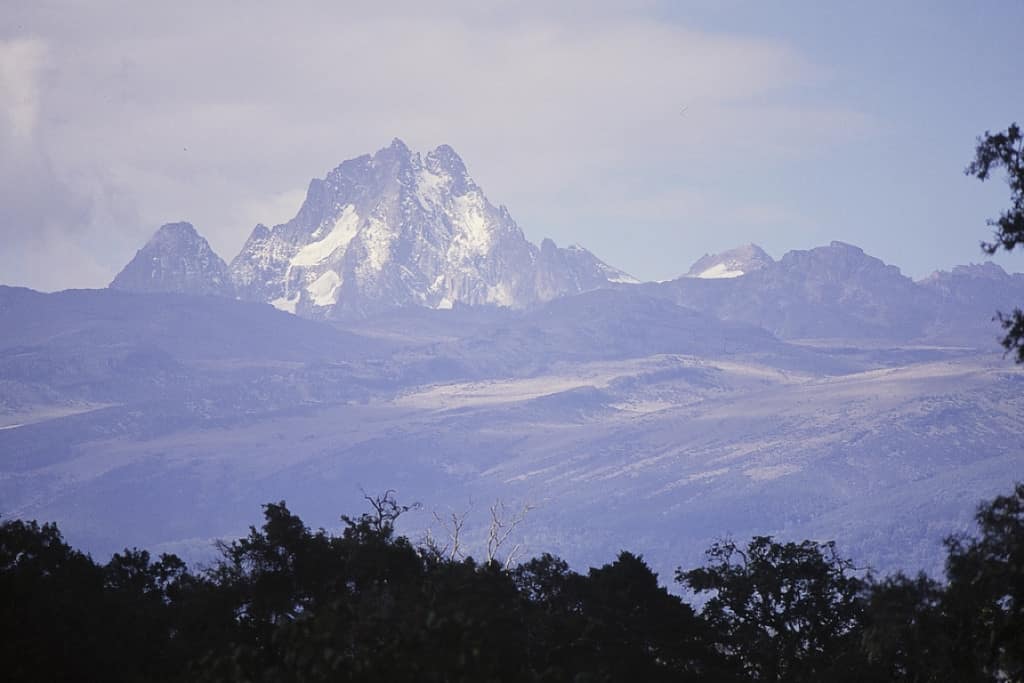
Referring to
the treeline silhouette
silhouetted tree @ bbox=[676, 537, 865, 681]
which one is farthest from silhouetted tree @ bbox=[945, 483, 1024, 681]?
silhouetted tree @ bbox=[676, 537, 865, 681]

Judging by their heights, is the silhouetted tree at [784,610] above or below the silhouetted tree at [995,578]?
below

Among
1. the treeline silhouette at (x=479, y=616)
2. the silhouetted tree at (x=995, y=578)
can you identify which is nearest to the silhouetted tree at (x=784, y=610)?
the treeline silhouette at (x=479, y=616)

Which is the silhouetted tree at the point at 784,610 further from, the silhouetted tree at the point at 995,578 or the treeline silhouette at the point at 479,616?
the silhouetted tree at the point at 995,578

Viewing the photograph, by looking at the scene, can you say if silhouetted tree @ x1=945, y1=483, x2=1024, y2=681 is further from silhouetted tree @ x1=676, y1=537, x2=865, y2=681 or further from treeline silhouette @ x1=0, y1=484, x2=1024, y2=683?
silhouetted tree @ x1=676, y1=537, x2=865, y2=681

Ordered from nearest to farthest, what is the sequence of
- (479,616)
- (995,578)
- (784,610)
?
(995,578) → (479,616) → (784,610)

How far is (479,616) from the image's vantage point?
46.9 meters

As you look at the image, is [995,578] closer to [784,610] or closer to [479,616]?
[479,616]

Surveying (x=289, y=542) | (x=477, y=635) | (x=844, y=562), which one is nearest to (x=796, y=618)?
(x=844, y=562)

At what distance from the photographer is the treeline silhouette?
1425 inches

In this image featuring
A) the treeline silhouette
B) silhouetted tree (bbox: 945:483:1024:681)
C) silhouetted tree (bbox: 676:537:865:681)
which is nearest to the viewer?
silhouetted tree (bbox: 945:483:1024:681)

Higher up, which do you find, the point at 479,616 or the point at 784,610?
the point at 479,616

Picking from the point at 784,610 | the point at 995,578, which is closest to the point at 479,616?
the point at 995,578

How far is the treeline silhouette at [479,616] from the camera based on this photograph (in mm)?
36188

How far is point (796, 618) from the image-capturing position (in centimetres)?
6122
